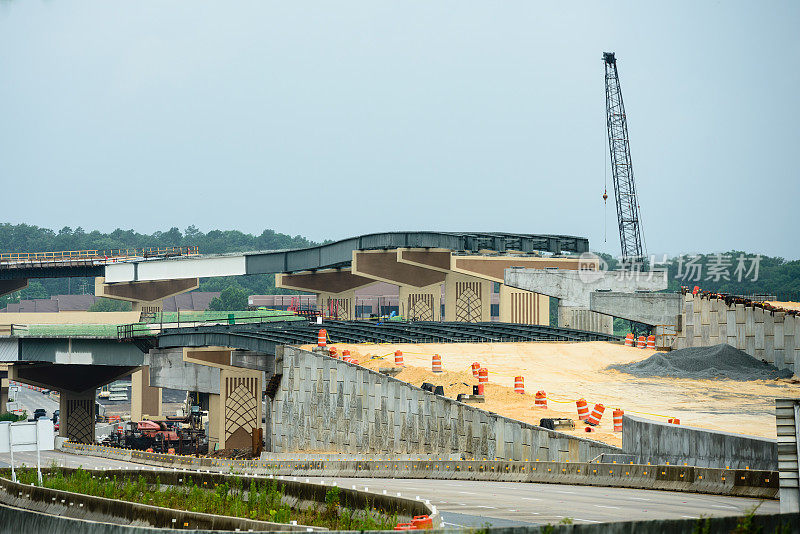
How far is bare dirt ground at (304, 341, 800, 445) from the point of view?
38.1 meters

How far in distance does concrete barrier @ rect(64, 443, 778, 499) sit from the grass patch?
9.16 metres

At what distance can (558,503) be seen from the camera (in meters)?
23.7

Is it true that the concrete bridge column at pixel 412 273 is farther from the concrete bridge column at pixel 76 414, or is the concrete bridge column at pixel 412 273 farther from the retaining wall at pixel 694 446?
the retaining wall at pixel 694 446

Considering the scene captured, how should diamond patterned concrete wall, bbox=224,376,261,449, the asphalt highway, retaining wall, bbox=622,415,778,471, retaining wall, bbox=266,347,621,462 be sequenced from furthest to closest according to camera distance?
diamond patterned concrete wall, bbox=224,376,261,449
retaining wall, bbox=266,347,621,462
retaining wall, bbox=622,415,778,471
the asphalt highway

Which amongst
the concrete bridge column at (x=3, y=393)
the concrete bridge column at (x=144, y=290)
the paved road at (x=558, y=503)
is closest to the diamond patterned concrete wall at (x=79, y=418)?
the concrete bridge column at (x=144, y=290)

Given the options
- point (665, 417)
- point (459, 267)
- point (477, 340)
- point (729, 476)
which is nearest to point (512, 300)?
point (459, 267)

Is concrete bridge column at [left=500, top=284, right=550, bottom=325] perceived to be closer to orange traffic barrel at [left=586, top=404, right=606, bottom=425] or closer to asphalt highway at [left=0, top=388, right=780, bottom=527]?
orange traffic barrel at [left=586, top=404, right=606, bottom=425]

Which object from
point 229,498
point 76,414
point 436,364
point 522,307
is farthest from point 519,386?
point 76,414

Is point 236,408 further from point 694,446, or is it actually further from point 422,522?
point 422,522

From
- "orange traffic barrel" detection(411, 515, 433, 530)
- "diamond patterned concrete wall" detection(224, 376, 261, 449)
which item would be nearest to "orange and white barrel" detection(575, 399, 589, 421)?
"orange traffic barrel" detection(411, 515, 433, 530)

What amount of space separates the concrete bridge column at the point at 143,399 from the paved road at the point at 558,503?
247 ft

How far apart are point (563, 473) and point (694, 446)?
3777 mm

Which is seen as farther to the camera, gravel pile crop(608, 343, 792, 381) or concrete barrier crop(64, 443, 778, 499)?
gravel pile crop(608, 343, 792, 381)

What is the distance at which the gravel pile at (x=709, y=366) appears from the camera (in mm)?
48812
